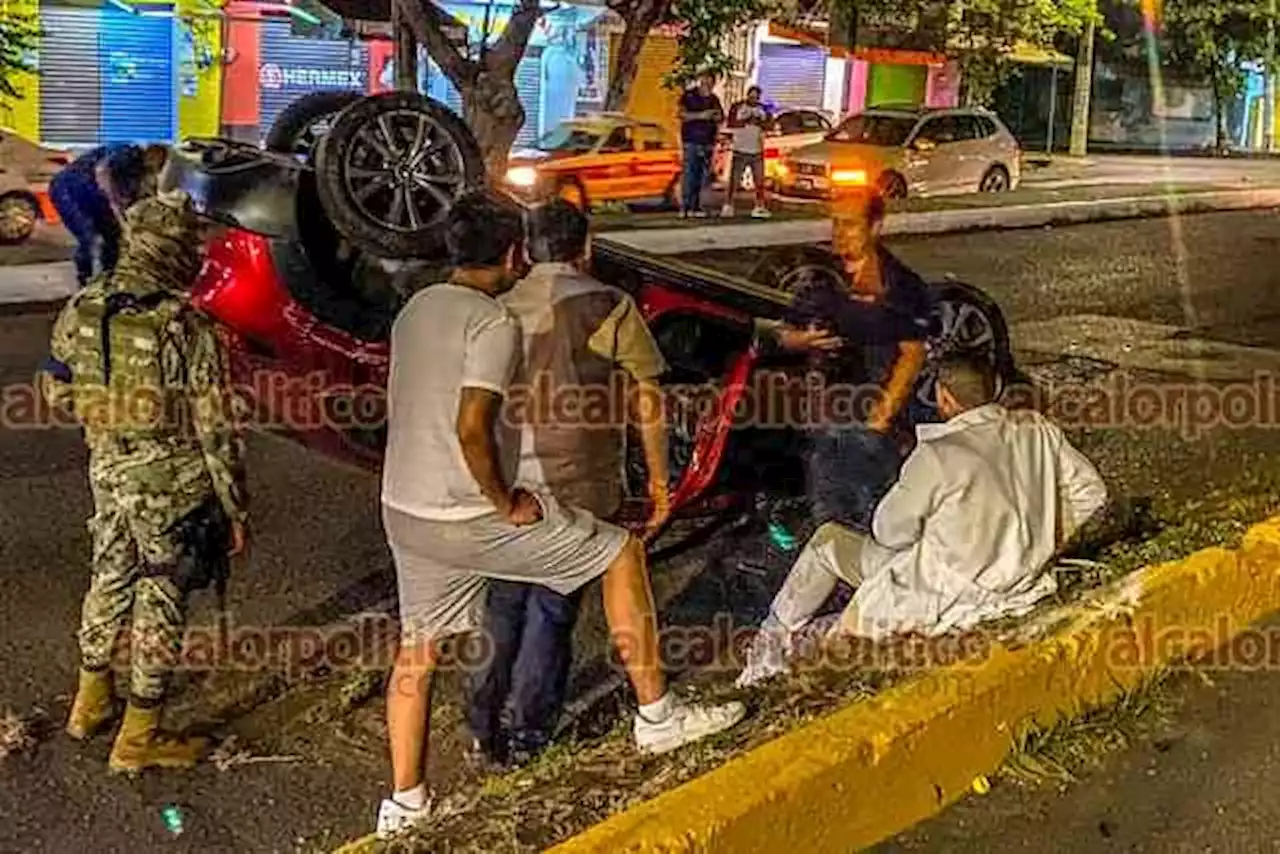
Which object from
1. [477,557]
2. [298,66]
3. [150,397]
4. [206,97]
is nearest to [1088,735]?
[477,557]

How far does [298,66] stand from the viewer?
28234 mm

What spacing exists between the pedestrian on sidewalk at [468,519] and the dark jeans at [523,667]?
0.25 meters

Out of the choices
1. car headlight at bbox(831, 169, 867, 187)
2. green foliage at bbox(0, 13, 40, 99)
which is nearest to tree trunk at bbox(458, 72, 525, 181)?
green foliage at bbox(0, 13, 40, 99)

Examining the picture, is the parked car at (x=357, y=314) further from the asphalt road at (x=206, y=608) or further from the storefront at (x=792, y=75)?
the storefront at (x=792, y=75)

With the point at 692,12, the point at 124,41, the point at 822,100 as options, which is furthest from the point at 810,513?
the point at 822,100

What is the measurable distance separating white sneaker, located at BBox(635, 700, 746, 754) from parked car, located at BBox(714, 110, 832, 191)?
21335mm

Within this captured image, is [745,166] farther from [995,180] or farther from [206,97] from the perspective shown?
[206,97]

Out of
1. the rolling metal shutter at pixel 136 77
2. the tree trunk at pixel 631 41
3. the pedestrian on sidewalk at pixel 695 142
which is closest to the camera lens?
the pedestrian on sidewalk at pixel 695 142

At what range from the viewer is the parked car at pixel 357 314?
6645 millimetres

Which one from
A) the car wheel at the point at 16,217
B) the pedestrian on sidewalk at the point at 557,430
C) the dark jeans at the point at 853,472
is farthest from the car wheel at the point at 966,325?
the car wheel at the point at 16,217

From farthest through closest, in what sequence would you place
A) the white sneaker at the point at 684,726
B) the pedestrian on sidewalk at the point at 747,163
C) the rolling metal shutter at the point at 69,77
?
1. the rolling metal shutter at the point at 69,77
2. the pedestrian on sidewalk at the point at 747,163
3. the white sneaker at the point at 684,726

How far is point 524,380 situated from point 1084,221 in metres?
20.7

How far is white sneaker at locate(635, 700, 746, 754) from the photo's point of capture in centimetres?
446

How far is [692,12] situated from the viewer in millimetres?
23969
